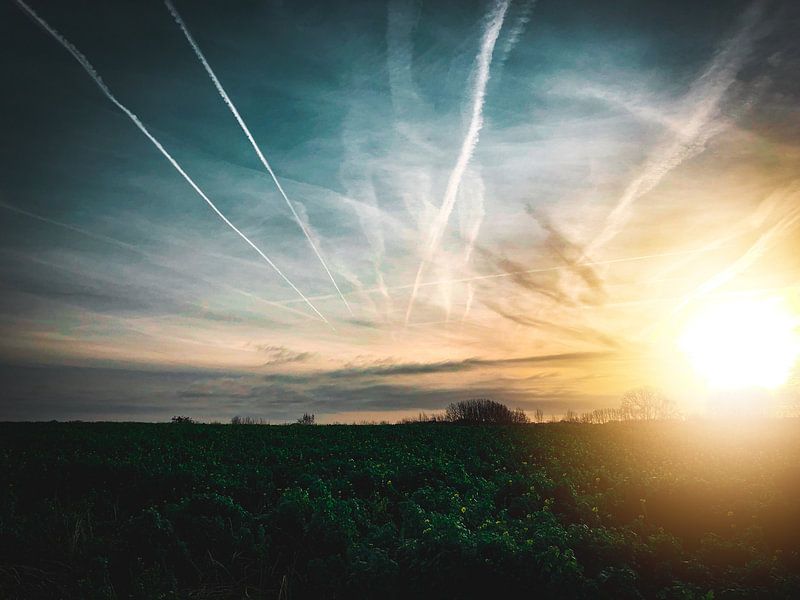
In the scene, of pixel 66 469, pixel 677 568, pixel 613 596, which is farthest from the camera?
pixel 66 469

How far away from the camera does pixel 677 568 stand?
30.3 ft

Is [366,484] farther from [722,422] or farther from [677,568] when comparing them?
[722,422]

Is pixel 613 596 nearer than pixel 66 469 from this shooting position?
Yes

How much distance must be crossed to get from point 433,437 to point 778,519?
2480 centimetres

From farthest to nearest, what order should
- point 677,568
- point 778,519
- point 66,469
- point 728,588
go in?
point 66,469 < point 778,519 < point 677,568 < point 728,588

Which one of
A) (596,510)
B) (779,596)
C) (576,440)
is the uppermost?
(576,440)

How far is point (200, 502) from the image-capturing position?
42.4ft

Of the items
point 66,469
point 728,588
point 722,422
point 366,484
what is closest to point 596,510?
point 728,588

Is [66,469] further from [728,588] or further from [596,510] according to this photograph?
[728,588]

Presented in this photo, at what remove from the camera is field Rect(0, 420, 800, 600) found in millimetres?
8164

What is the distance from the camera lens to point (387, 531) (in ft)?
33.8

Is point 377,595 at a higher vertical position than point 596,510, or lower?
lower

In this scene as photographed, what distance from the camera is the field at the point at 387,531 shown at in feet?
26.8

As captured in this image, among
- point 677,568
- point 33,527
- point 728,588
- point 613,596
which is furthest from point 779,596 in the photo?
point 33,527
